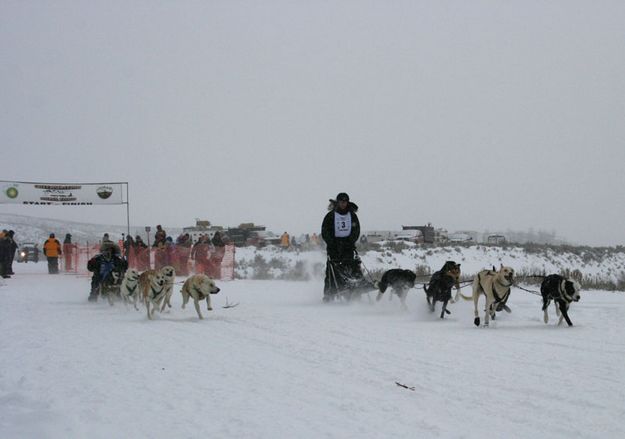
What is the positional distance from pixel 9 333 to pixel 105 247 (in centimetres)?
565

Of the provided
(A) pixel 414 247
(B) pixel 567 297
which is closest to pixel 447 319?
(B) pixel 567 297

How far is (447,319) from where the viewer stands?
10539mm

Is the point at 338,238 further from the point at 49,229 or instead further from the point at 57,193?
the point at 49,229

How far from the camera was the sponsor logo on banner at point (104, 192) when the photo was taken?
26.9m

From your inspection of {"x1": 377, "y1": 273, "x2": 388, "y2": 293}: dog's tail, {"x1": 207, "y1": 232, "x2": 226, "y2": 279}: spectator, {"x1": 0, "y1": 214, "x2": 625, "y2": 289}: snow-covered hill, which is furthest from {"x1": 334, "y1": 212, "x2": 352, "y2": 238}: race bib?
{"x1": 0, "y1": 214, "x2": 625, "y2": 289}: snow-covered hill

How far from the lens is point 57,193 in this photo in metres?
27.9

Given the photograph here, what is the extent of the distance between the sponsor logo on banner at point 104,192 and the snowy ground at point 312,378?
1726cm

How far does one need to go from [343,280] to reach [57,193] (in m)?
18.6

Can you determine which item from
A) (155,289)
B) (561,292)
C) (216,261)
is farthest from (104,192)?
(561,292)

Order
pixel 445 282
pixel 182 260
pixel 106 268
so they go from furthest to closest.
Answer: pixel 182 260
pixel 106 268
pixel 445 282

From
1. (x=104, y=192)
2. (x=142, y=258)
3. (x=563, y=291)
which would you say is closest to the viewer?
(x=563, y=291)

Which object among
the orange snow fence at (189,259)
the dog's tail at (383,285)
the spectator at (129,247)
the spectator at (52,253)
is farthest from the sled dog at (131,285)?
the spectator at (52,253)

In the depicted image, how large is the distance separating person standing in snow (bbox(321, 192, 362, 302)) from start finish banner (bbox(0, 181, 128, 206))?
15.5 meters

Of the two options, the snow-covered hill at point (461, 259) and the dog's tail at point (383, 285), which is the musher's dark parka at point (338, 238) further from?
the snow-covered hill at point (461, 259)
